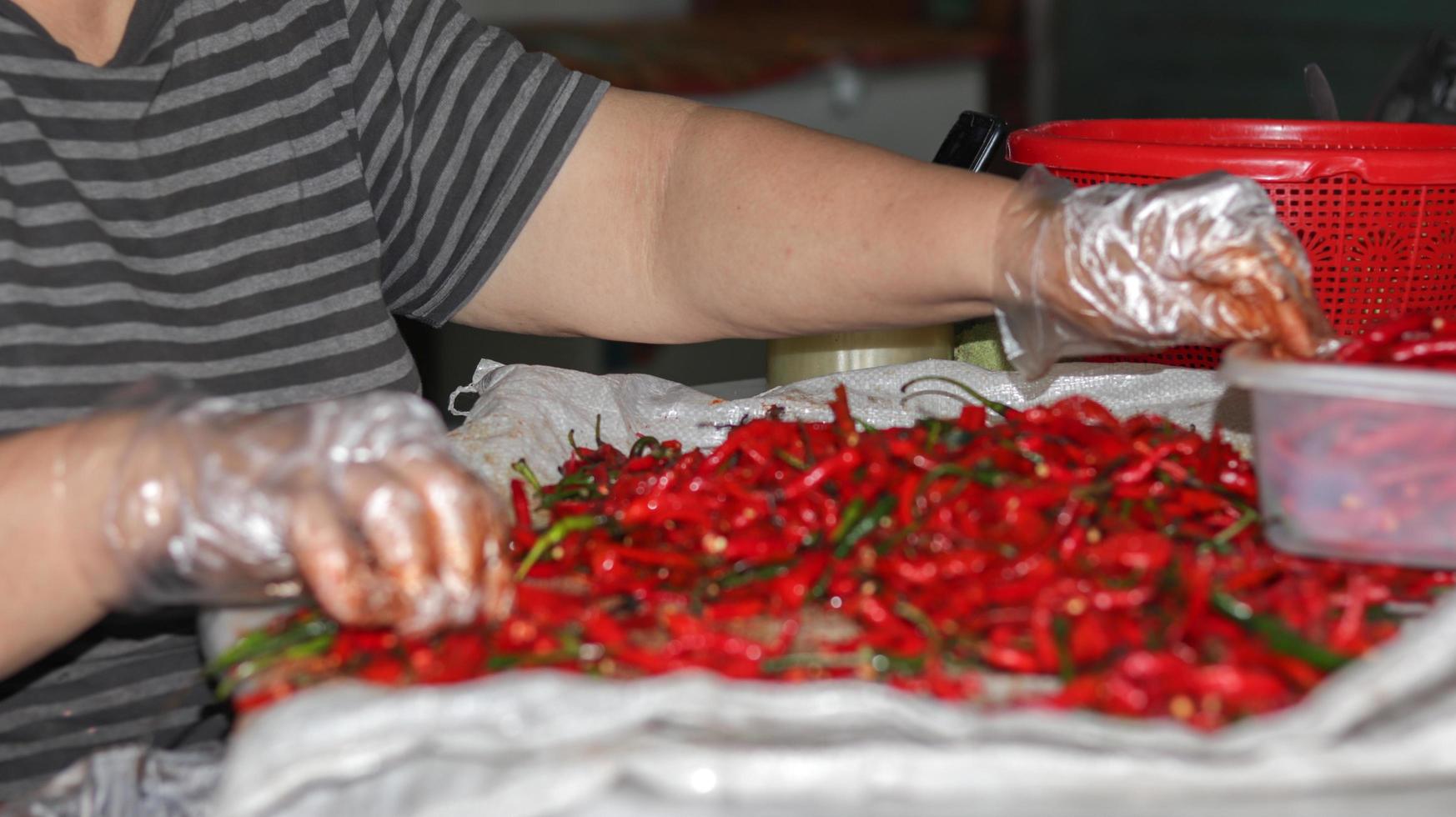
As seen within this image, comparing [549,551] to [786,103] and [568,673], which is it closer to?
[568,673]

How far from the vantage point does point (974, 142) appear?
1.66 m

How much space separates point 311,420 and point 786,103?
4.05 m

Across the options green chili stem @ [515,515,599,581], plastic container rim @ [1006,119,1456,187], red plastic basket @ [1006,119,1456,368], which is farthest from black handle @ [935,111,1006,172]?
green chili stem @ [515,515,599,581]

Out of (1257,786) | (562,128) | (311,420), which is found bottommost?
(1257,786)

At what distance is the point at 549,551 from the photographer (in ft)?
3.55

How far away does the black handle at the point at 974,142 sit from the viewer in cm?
165

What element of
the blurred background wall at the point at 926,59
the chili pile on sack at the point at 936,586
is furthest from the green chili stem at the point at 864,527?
the blurred background wall at the point at 926,59

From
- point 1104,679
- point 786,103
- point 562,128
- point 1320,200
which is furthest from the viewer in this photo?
point 786,103

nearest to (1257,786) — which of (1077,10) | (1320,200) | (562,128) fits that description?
(1320,200)

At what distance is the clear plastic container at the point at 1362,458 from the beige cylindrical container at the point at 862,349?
737 mm

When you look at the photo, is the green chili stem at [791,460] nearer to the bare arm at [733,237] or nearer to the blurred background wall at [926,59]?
the bare arm at [733,237]

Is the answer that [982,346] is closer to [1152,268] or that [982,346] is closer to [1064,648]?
[1152,268]

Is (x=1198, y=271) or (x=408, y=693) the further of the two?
→ (x=1198, y=271)

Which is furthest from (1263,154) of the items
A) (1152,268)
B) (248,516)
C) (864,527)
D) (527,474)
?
(248,516)
